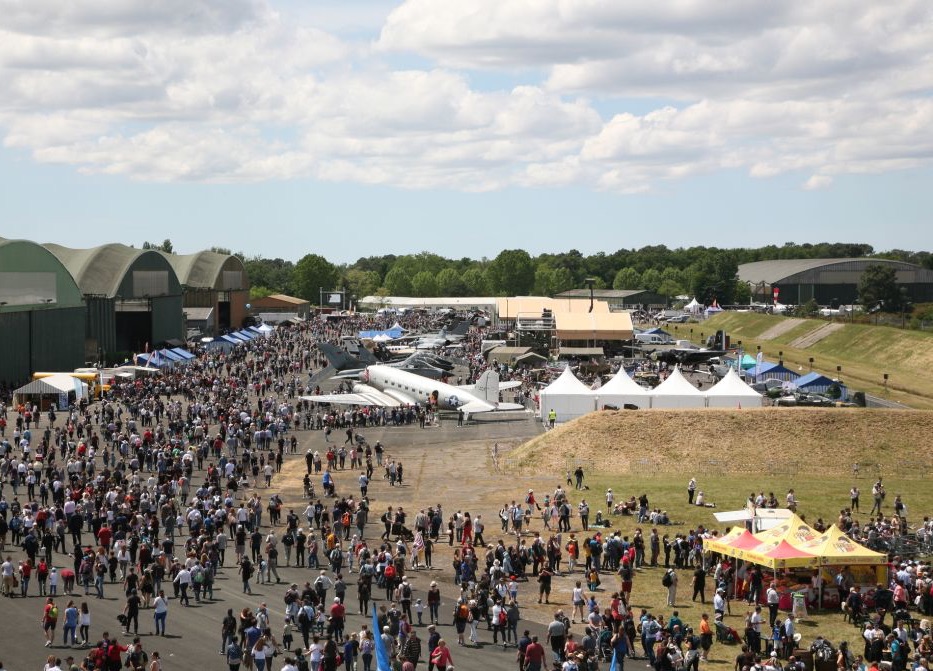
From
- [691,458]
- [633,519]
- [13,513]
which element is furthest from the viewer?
[691,458]

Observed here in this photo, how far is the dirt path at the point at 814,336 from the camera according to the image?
109m

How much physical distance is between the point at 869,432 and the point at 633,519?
53.9 feet

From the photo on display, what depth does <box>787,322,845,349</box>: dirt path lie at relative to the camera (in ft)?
357

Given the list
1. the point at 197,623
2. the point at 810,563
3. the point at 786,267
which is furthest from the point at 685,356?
the point at 786,267

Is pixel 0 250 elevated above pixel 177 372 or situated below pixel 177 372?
above

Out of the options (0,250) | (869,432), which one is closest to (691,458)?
(869,432)

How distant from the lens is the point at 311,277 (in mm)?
191875

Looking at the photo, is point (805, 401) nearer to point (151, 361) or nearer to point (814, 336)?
point (151, 361)

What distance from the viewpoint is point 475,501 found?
3738 centimetres

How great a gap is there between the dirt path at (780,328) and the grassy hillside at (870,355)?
24.0 inches

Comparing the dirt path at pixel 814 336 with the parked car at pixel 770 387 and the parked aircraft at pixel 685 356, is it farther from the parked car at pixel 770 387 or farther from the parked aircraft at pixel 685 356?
the parked car at pixel 770 387

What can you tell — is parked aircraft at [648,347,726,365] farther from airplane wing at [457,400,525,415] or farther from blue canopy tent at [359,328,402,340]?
blue canopy tent at [359,328,402,340]

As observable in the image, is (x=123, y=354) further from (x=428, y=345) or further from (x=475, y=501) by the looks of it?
(x=475, y=501)

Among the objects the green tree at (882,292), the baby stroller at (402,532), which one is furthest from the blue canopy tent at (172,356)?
the green tree at (882,292)
